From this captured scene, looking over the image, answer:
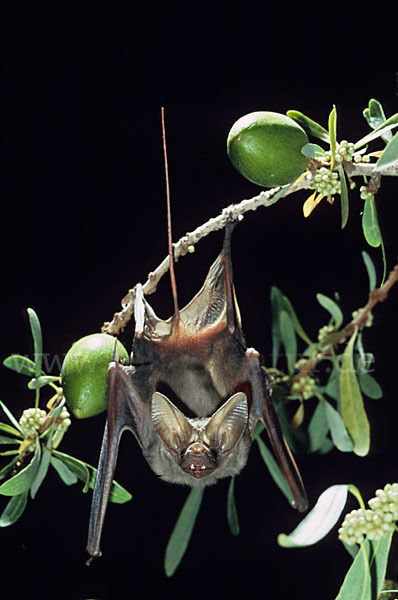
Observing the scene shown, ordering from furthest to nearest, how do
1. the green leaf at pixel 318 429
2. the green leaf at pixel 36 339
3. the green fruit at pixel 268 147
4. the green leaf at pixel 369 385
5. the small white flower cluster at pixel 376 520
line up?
the green leaf at pixel 318 429 → the green leaf at pixel 369 385 → the green leaf at pixel 36 339 → the green fruit at pixel 268 147 → the small white flower cluster at pixel 376 520

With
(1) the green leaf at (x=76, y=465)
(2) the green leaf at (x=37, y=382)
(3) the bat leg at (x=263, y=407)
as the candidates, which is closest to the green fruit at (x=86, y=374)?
(2) the green leaf at (x=37, y=382)

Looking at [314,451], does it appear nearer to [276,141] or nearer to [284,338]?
[284,338]

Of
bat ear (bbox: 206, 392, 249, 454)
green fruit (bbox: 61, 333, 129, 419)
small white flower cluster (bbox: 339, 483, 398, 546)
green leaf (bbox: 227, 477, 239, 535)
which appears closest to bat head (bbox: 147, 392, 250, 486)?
bat ear (bbox: 206, 392, 249, 454)

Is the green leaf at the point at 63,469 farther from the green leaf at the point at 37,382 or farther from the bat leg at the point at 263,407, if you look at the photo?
the bat leg at the point at 263,407

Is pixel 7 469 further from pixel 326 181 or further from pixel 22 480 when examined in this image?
pixel 326 181

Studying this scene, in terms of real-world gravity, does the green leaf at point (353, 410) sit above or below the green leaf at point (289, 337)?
below

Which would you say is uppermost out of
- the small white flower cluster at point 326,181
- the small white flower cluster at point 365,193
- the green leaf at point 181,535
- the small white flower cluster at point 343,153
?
the small white flower cluster at point 343,153
